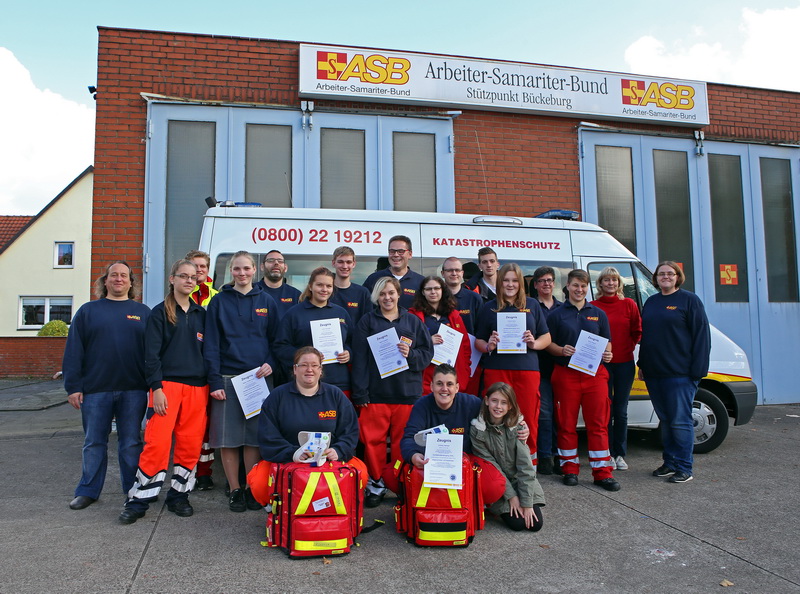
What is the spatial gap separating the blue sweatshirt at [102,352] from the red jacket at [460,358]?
A: 226 centimetres

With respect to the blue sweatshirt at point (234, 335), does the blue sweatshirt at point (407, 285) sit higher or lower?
higher

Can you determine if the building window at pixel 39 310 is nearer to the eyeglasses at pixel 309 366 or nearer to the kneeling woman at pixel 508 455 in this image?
the eyeglasses at pixel 309 366

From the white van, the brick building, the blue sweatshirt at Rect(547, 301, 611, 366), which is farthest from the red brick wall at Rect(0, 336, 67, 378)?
the blue sweatshirt at Rect(547, 301, 611, 366)

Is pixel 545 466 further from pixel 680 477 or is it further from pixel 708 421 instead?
pixel 708 421

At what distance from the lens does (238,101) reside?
8.51 meters

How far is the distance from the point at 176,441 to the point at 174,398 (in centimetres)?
34

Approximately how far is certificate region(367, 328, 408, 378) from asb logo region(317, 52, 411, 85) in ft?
17.9

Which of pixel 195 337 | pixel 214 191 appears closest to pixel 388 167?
pixel 214 191

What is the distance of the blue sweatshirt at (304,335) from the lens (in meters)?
4.60

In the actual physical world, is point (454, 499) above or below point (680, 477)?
above

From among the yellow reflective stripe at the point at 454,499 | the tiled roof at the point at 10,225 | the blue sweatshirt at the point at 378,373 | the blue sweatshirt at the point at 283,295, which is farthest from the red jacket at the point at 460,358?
the tiled roof at the point at 10,225

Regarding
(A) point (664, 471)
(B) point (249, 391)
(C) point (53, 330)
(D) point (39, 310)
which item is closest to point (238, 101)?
(B) point (249, 391)

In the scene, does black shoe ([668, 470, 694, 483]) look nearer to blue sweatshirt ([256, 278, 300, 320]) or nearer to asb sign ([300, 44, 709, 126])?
blue sweatshirt ([256, 278, 300, 320])

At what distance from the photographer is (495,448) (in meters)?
4.20
